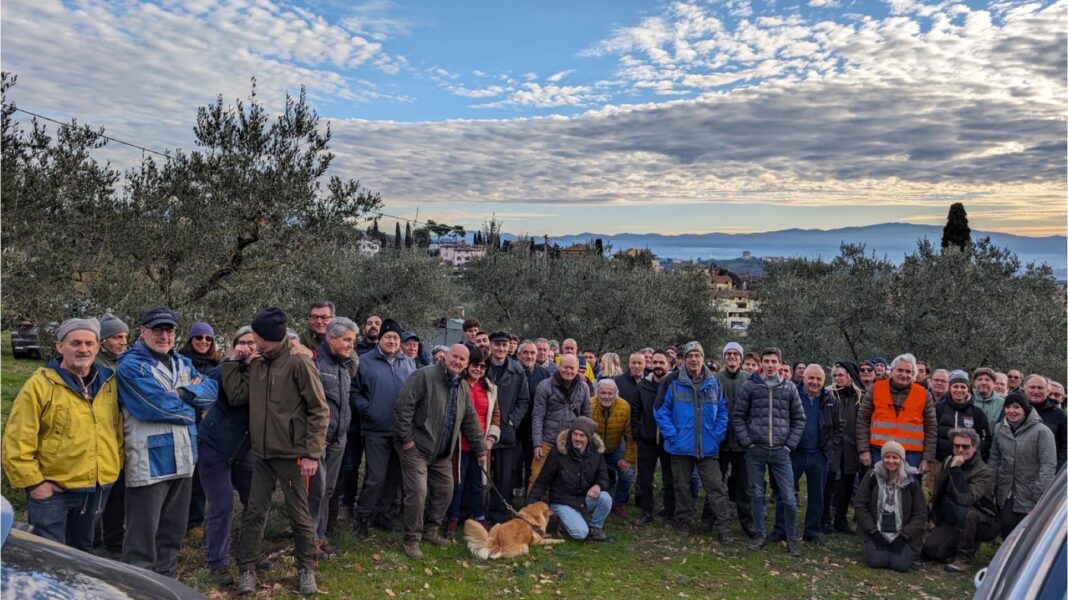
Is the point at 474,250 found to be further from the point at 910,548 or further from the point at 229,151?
the point at 910,548

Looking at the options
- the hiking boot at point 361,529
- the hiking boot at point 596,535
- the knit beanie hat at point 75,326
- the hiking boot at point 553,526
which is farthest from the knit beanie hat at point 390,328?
the hiking boot at point 596,535

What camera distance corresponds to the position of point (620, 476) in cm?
950

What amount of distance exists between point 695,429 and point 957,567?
10.5 feet

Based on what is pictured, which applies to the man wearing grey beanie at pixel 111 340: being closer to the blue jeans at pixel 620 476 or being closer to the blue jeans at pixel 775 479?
the blue jeans at pixel 620 476

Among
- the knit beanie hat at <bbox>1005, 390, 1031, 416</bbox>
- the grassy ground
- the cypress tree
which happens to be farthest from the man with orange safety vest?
the cypress tree

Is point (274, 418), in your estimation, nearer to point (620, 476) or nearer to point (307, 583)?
point (307, 583)

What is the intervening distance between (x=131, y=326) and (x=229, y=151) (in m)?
2.97

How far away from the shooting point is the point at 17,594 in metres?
2.29

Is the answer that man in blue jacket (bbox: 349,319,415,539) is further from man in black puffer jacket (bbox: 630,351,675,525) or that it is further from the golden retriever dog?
man in black puffer jacket (bbox: 630,351,675,525)

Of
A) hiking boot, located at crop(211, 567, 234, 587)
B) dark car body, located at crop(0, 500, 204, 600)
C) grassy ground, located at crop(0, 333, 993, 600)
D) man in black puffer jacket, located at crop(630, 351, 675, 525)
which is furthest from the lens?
man in black puffer jacket, located at crop(630, 351, 675, 525)

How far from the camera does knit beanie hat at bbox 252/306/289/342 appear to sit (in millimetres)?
5500

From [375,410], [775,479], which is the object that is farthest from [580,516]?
[375,410]

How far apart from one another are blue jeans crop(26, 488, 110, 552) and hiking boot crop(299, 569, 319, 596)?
1.57m

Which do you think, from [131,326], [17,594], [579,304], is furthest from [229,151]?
[579,304]
